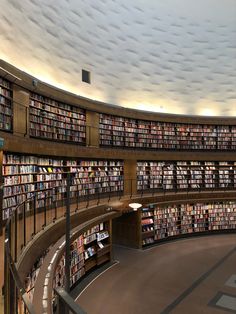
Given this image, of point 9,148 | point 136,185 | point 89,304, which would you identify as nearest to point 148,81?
point 136,185

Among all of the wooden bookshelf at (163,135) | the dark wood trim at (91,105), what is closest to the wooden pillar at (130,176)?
the wooden bookshelf at (163,135)

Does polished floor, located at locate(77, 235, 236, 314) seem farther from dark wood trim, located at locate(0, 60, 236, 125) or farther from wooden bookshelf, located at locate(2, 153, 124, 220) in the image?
dark wood trim, located at locate(0, 60, 236, 125)

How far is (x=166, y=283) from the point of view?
6.68 metres

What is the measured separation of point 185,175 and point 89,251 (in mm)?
5341

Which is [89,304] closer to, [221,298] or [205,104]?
[221,298]

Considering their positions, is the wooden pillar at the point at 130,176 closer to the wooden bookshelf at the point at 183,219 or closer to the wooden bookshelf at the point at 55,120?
the wooden bookshelf at the point at 183,219

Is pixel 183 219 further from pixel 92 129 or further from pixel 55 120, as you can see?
pixel 55 120

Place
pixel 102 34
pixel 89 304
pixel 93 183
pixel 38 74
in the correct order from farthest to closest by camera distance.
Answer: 1. pixel 102 34
2. pixel 93 183
3. pixel 38 74
4. pixel 89 304

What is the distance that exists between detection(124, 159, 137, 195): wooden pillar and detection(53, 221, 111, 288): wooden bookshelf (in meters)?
2.26

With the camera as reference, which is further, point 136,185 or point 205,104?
point 205,104

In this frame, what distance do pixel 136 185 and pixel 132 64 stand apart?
14.7ft

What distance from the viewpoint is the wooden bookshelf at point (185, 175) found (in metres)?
10.4

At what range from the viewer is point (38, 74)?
7051 millimetres

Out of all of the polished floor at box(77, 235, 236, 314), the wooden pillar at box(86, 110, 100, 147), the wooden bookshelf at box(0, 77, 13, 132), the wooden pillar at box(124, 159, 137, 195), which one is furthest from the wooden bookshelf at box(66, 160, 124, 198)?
the wooden bookshelf at box(0, 77, 13, 132)
